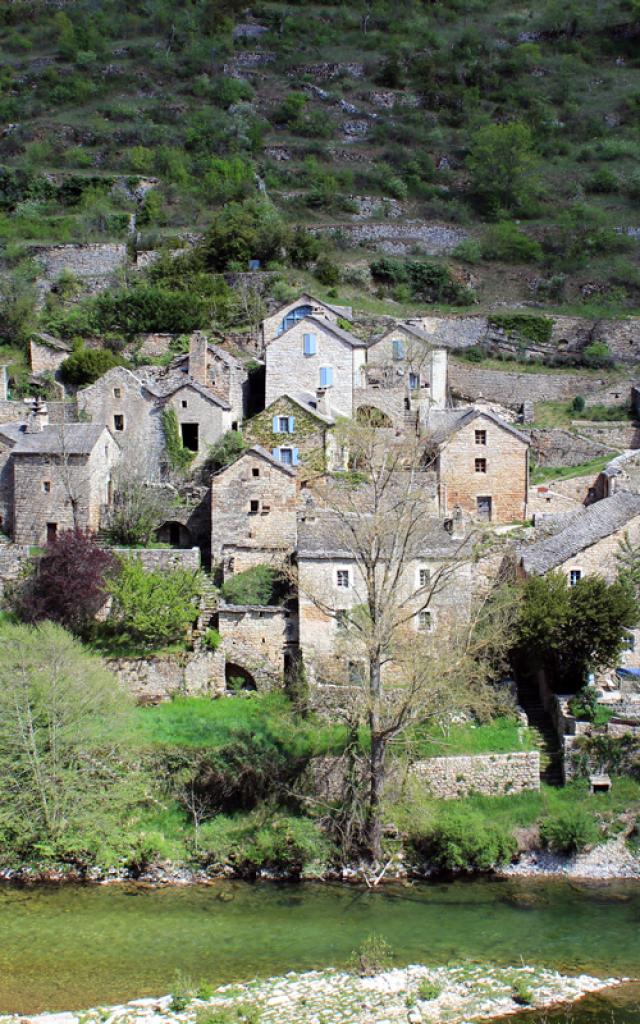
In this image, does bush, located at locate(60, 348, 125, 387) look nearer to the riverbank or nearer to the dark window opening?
the dark window opening

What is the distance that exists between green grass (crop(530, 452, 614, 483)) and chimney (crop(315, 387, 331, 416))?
7.58 metres

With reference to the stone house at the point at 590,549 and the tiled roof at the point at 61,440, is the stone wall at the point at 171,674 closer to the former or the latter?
the tiled roof at the point at 61,440

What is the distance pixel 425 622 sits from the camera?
31.4 meters

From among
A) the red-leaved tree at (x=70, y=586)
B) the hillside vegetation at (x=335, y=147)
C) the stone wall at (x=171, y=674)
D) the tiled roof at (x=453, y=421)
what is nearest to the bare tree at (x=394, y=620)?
the stone wall at (x=171, y=674)

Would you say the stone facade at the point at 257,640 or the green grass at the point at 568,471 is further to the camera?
the green grass at the point at 568,471

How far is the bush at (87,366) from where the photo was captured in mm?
42656

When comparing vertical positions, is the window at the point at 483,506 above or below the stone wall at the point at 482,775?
above

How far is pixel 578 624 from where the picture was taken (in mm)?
29953

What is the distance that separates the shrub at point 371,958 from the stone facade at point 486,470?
17.4m

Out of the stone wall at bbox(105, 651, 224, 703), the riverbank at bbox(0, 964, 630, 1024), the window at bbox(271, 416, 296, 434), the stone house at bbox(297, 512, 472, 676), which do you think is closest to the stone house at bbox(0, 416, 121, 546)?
the window at bbox(271, 416, 296, 434)

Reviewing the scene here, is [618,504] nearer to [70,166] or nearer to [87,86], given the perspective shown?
[70,166]

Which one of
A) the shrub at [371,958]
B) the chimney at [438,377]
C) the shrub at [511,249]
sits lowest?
the shrub at [371,958]

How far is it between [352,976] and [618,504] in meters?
17.3

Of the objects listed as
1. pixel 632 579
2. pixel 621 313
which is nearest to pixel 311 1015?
pixel 632 579
